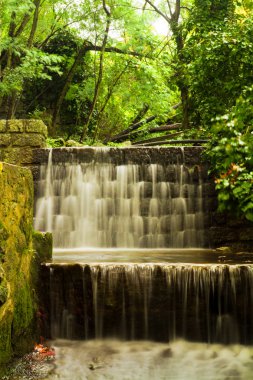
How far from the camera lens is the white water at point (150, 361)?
5.23 meters

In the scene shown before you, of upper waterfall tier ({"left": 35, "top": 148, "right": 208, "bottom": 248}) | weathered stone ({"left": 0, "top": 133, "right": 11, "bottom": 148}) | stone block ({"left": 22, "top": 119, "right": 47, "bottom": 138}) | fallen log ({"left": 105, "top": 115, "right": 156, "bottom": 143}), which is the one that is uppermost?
fallen log ({"left": 105, "top": 115, "right": 156, "bottom": 143})

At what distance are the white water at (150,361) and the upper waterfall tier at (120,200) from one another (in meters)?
4.10

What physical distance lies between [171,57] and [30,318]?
13644 mm

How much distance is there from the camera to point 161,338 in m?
6.18

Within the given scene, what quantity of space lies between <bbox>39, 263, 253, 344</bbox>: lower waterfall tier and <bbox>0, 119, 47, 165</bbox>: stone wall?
5329 mm

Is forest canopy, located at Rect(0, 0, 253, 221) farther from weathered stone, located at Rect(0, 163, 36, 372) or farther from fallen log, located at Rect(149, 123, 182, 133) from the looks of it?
weathered stone, located at Rect(0, 163, 36, 372)

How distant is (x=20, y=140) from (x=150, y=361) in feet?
23.0

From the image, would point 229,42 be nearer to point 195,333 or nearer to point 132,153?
point 132,153

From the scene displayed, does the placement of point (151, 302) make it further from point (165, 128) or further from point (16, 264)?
point (165, 128)

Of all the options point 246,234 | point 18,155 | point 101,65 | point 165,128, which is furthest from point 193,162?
point 165,128

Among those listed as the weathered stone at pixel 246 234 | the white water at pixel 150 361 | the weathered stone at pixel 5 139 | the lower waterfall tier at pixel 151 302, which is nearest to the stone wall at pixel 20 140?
the weathered stone at pixel 5 139

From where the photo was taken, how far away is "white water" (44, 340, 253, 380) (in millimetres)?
5230

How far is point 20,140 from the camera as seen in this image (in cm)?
1117

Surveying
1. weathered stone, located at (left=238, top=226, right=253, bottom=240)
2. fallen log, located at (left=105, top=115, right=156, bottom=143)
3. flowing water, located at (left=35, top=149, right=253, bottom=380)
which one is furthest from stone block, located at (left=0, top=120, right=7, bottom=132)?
fallen log, located at (left=105, top=115, right=156, bottom=143)
